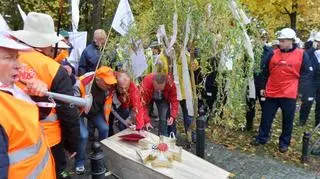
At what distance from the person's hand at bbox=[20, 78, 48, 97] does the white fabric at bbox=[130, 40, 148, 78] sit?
278 centimetres

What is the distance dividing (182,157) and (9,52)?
9.29 feet

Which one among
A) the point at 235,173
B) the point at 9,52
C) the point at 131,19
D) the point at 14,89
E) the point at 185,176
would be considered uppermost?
the point at 131,19

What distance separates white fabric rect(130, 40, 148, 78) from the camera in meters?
5.65

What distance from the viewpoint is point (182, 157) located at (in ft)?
15.1

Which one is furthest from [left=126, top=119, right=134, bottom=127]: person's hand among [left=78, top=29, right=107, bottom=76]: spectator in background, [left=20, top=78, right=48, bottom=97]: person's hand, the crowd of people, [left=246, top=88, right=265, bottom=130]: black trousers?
[left=20, top=78, right=48, bottom=97]: person's hand

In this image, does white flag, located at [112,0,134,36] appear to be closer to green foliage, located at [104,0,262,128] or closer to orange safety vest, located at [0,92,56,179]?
green foliage, located at [104,0,262,128]

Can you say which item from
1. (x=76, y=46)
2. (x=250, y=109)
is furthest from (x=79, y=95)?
(x=250, y=109)

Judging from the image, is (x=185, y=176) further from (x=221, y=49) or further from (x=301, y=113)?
(x=301, y=113)

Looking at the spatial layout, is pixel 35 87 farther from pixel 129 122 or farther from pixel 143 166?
pixel 129 122

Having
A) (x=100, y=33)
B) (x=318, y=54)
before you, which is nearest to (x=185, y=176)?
(x=100, y=33)

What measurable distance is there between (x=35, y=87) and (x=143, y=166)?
1876 mm

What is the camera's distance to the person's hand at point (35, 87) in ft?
9.25

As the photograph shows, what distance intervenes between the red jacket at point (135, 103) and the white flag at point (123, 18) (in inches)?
30.0

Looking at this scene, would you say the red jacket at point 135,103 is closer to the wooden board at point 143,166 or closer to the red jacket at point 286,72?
the wooden board at point 143,166
